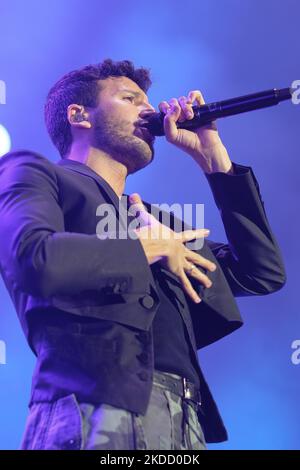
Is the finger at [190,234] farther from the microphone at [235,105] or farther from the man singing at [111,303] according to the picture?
the microphone at [235,105]

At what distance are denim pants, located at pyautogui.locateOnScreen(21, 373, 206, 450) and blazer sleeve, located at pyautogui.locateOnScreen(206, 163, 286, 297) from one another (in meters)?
0.56

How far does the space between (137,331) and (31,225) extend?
286mm

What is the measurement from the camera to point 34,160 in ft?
5.02

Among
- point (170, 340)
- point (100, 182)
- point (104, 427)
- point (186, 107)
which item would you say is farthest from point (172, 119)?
point (104, 427)

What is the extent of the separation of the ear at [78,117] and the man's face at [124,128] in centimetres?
3

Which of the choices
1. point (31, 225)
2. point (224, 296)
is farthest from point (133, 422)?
point (224, 296)

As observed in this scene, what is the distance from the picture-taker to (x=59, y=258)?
4.00 ft

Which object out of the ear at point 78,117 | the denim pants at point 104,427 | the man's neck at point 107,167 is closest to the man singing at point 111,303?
the denim pants at point 104,427

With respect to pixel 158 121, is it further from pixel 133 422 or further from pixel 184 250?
pixel 133 422

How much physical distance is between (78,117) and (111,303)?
3.03 ft

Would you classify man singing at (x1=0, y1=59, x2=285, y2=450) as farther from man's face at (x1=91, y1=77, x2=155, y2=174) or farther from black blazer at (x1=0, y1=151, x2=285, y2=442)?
man's face at (x1=91, y1=77, x2=155, y2=174)

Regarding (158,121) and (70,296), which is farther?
(158,121)

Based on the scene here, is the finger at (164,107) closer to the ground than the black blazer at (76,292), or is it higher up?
higher up

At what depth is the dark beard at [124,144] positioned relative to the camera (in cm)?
190
